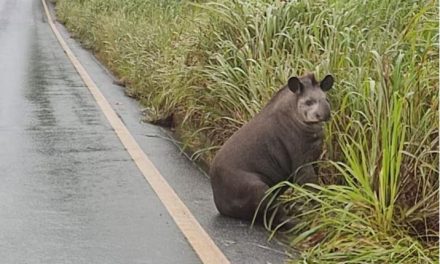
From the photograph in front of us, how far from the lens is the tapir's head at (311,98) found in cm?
589

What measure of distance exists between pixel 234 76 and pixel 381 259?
12.6ft

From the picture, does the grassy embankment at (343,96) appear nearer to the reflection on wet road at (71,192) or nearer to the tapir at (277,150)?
the tapir at (277,150)

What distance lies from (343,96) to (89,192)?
94.2 inches

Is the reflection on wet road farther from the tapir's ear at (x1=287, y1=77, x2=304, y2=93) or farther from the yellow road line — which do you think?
the tapir's ear at (x1=287, y1=77, x2=304, y2=93)

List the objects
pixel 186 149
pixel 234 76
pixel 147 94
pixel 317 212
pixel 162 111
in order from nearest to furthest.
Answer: pixel 317 212 < pixel 234 76 < pixel 186 149 < pixel 162 111 < pixel 147 94

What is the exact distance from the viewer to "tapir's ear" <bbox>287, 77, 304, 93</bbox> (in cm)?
594

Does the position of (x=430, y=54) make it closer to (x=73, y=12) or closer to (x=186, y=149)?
(x=186, y=149)

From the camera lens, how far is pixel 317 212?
18.6ft

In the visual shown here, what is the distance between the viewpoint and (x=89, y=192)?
7.23m

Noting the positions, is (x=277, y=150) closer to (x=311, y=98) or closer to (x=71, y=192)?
(x=311, y=98)

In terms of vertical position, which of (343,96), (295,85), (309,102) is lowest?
(343,96)

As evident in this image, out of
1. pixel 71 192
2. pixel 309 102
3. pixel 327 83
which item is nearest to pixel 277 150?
pixel 309 102

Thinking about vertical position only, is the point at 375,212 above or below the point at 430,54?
below

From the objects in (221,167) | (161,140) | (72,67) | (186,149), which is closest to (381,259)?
(221,167)
